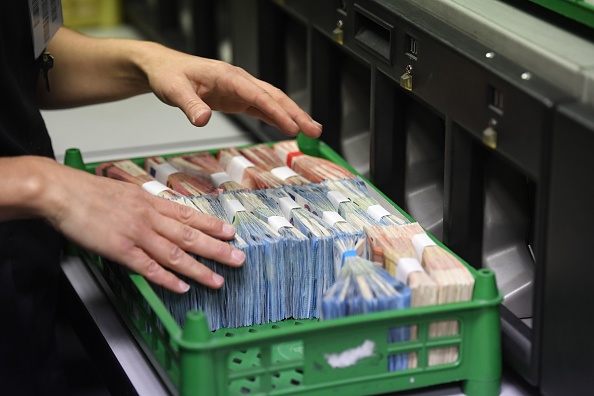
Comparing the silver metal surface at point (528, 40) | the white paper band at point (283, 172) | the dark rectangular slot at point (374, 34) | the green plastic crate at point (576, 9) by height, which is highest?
the green plastic crate at point (576, 9)

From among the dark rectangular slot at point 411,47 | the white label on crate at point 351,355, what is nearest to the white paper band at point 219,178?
the dark rectangular slot at point 411,47

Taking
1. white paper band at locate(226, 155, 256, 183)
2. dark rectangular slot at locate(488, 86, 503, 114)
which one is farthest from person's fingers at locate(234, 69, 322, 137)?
dark rectangular slot at locate(488, 86, 503, 114)

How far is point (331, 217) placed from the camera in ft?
4.04

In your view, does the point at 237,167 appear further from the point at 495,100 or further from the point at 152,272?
the point at 495,100

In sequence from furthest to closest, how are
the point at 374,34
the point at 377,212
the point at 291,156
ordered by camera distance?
the point at 291,156
the point at 374,34
the point at 377,212

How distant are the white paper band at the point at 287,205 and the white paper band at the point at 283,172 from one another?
110 mm

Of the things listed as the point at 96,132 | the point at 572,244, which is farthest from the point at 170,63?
the point at 572,244

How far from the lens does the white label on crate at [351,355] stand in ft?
3.37

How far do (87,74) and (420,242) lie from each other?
658 millimetres

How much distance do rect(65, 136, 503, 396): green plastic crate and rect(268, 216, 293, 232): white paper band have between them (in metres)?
0.16

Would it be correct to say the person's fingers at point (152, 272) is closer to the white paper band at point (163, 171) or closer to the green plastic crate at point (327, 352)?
the green plastic crate at point (327, 352)

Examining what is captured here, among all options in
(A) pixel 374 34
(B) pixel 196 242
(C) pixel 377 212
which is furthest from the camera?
(A) pixel 374 34

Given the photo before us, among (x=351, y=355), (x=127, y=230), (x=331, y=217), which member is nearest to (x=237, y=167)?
(x=331, y=217)

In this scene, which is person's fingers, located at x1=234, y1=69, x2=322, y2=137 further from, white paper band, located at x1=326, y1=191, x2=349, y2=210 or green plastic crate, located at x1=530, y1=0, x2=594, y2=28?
green plastic crate, located at x1=530, y1=0, x2=594, y2=28
